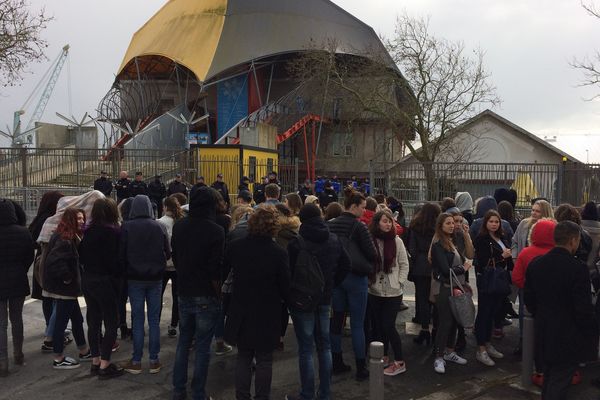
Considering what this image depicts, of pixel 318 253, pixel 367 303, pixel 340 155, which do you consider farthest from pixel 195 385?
pixel 340 155

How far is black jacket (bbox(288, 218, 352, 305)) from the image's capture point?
4.89m

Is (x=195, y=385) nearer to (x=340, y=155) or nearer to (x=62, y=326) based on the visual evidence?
(x=62, y=326)

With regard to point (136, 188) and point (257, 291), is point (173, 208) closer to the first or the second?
point (257, 291)

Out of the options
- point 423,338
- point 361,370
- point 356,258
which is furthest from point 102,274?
point 423,338

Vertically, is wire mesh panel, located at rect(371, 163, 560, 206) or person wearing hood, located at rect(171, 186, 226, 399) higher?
wire mesh panel, located at rect(371, 163, 560, 206)

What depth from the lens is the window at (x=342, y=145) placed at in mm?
43438

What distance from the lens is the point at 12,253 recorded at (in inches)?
225

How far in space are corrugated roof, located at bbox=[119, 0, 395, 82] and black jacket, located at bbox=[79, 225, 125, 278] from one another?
34.8 m

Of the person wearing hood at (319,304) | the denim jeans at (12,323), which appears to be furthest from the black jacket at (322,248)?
the denim jeans at (12,323)

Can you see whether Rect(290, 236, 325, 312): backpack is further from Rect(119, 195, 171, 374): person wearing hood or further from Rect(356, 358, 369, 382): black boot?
Rect(119, 195, 171, 374): person wearing hood

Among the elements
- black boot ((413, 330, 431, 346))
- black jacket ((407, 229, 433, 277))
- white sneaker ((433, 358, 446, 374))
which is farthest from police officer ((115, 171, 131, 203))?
white sneaker ((433, 358, 446, 374))

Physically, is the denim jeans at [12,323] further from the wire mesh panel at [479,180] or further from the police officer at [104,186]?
the wire mesh panel at [479,180]

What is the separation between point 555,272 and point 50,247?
16.8 ft

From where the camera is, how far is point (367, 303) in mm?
5965
